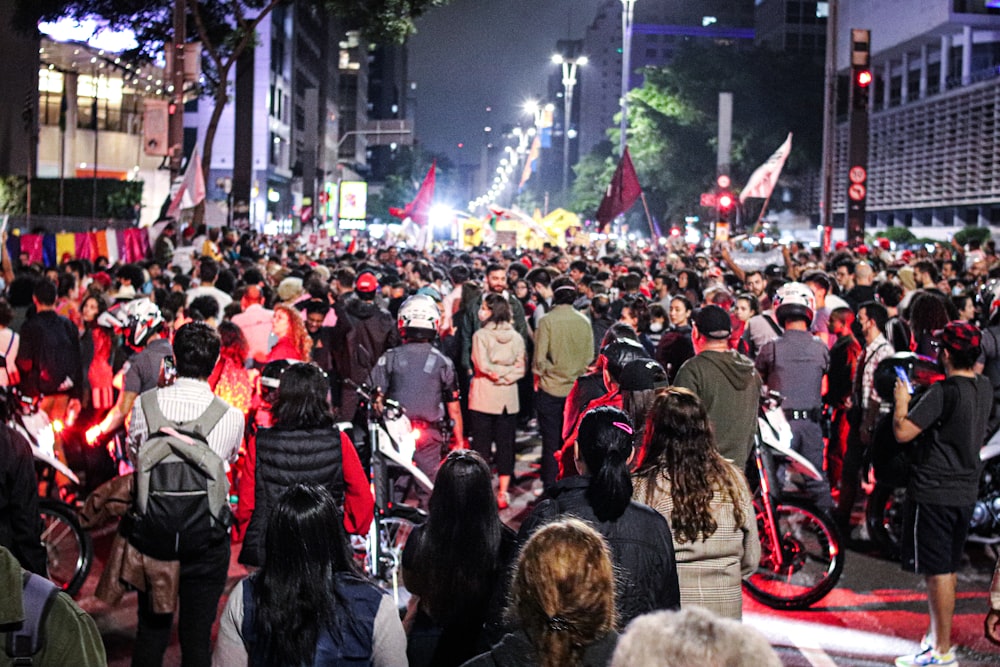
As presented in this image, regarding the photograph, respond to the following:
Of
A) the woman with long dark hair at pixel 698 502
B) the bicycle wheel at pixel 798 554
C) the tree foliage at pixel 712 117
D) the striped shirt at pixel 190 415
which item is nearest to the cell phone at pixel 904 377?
the bicycle wheel at pixel 798 554

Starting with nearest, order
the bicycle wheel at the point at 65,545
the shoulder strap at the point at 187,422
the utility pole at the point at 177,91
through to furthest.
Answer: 1. the shoulder strap at the point at 187,422
2. the bicycle wheel at the point at 65,545
3. the utility pole at the point at 177,91

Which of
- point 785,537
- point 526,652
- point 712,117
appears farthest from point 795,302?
point 712,117

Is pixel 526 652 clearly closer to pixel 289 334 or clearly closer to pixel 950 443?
pixel 950 443

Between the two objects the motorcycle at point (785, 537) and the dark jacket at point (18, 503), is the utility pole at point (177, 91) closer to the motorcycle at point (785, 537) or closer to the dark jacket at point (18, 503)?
the motorcycle at point (785, 537)

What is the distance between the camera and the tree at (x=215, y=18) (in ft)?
84.6

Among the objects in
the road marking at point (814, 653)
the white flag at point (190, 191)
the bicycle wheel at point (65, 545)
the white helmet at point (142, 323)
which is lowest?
the road marking at point (814, 653)

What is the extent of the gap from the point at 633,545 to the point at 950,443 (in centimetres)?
308

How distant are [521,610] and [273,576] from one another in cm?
91

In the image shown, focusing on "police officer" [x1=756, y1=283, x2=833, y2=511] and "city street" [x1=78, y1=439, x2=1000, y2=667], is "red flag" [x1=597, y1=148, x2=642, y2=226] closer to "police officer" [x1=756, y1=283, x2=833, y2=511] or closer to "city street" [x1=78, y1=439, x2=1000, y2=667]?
"police officer" [x1=756, y1=283, x2=833, y2=511]

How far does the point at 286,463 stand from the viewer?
5617mm

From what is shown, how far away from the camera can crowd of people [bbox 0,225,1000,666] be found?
11.6 feet

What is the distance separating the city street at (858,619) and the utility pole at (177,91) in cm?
1205

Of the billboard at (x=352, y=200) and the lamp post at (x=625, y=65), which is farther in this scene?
the billboard at (x=352, y=200)

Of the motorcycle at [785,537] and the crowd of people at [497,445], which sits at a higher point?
the crowd of people at [497,445]
